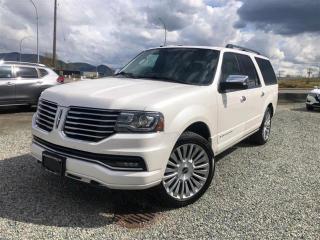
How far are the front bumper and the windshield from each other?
4.40 ft

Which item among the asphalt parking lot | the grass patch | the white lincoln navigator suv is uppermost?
the white lincoln navigator suv

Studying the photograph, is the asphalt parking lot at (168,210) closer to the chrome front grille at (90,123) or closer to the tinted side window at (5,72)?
the chrome front grille at (90,123)

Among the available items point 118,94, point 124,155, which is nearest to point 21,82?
point 118,94

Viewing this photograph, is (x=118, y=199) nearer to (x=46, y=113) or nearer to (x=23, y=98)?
(x=46, y=113)

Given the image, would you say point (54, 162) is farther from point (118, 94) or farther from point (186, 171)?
point (186, 171)

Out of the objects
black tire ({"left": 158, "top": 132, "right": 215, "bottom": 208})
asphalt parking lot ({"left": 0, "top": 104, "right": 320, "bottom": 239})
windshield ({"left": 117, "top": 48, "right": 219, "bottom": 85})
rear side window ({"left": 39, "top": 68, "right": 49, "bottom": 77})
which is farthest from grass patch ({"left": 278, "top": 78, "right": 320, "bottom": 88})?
black tire ({"left": 158, "top": 132, "right": 215, "bottom": 208})

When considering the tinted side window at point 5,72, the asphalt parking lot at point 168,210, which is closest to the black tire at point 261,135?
the asphalt parking lot at point 168,210

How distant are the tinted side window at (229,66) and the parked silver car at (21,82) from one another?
7723 mm

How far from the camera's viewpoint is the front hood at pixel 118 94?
3.81 m

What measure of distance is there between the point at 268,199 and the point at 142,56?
2891 mm

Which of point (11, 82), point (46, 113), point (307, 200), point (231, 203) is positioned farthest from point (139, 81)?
point (11, 82)

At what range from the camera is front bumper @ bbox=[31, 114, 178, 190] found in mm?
3684

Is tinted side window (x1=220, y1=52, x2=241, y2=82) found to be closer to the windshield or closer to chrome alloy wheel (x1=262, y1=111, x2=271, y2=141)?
the windshield

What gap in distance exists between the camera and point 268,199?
4.66m
